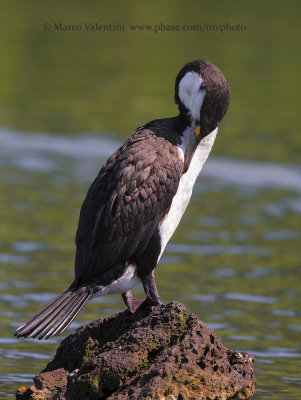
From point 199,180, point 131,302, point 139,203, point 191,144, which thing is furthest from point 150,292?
point 199,180

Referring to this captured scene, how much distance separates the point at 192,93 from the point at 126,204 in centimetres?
94

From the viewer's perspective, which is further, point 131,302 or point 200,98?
point 200,98

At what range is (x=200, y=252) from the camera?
505 inches

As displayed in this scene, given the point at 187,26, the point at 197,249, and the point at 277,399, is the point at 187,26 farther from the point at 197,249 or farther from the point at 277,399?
the point at 277,399

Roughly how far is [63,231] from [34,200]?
132 centimetres

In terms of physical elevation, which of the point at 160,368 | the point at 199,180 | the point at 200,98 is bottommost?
the point at 160,368

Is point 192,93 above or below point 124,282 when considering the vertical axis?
above

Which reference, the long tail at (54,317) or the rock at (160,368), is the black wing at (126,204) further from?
the rock at (160,368)

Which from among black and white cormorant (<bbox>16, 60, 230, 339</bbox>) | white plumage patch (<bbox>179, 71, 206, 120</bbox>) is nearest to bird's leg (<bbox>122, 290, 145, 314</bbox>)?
black and white cormorant (<bbox>16, 60, 230, 339</bbox>)

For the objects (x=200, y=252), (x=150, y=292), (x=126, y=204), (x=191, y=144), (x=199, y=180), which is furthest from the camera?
(x=199, y=180)

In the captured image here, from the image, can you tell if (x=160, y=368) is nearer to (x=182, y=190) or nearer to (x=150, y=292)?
(x=150, y=292)

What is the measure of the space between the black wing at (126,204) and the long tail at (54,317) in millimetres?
144

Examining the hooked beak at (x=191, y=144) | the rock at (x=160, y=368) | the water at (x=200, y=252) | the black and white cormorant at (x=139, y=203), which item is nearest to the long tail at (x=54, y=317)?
the black and white cormorant at (x=139, y=203)

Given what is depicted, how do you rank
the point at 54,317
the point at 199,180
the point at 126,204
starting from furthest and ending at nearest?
1. the point at 199,180
2. the point at 126,204
3. the point at 54,317
